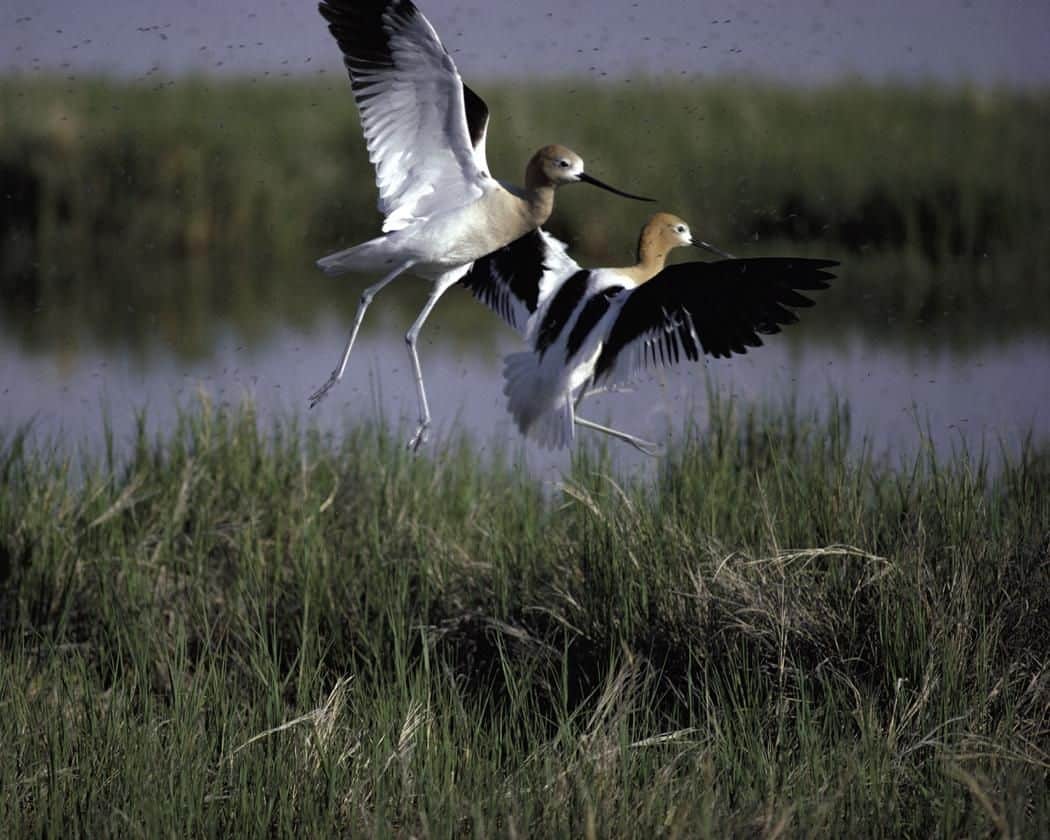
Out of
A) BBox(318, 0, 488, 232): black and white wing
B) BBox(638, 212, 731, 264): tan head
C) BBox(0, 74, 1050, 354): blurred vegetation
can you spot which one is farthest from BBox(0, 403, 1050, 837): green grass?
BBox(0, 74, 1050, 354): blurred vegetation

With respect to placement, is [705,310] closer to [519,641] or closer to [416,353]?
[416,353]

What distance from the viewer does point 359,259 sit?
312 centimetres

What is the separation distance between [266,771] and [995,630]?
1796 millimetres

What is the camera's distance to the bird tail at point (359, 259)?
3088 millimetres

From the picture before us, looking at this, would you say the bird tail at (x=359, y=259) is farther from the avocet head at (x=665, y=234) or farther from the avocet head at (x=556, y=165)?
the avocet head at (x=665, y=234)

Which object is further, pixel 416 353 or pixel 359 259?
pixel 416 353

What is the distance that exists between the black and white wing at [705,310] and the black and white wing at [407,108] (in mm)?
509

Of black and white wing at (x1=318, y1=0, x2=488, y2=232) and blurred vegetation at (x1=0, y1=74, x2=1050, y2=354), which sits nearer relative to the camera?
black and white wing at (x1=318, y1=0, x2=488, y2=232)

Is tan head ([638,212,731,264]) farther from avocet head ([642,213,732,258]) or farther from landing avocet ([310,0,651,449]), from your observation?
landing avocet ([310,0,651,449])

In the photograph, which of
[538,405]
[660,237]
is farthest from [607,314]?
[660,237]

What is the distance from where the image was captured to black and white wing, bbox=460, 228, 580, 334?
3760 millimetres

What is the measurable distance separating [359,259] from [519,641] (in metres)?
1.49

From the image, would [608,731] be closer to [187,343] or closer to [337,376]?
[337,376]

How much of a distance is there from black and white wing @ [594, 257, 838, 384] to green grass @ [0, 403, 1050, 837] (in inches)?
23.5
